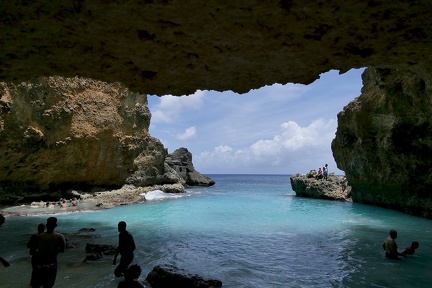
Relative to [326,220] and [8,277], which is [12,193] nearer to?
[8,277]

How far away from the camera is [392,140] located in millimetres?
23141

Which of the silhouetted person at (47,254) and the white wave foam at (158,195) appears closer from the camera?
the silhouetted person at (47,254)

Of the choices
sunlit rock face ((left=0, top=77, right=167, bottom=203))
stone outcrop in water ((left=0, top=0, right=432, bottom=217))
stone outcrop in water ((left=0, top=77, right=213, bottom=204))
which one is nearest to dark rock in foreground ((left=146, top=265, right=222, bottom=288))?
stone outcrop in water ((left=0, top=0, right=432, bottom=217))

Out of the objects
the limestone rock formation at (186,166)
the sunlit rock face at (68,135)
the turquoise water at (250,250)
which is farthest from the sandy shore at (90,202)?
the limestone rock formation at (186,166)

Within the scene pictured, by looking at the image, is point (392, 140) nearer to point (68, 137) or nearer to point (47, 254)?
point (47, 254)

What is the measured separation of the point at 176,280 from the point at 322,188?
115 feet

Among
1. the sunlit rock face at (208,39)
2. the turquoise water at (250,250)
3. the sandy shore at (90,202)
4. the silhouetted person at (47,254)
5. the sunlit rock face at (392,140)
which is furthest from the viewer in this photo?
the sandy shore at (90,202)

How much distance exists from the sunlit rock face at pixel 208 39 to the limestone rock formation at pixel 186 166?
220ft

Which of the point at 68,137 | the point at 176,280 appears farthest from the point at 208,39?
the point at 68,137

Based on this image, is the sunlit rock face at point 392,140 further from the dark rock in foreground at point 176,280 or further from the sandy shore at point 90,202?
the sandy shore at point 90,202

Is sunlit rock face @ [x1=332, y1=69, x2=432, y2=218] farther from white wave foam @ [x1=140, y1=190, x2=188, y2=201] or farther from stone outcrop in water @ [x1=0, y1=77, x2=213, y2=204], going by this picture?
stone outcrop in water @ [x1=0, y1=77, x2=213, y2=204]

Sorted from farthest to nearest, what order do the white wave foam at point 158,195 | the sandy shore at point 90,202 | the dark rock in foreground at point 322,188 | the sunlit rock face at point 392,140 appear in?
the white wave foam at point 158,195 < the dark rock in foreground at point 322,188 < the sandy shore at point 90,202 < the sunlit rock face at point 392,140

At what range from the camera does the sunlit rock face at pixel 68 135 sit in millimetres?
23812

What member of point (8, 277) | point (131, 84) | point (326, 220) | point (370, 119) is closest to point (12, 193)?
point (8, 277)
